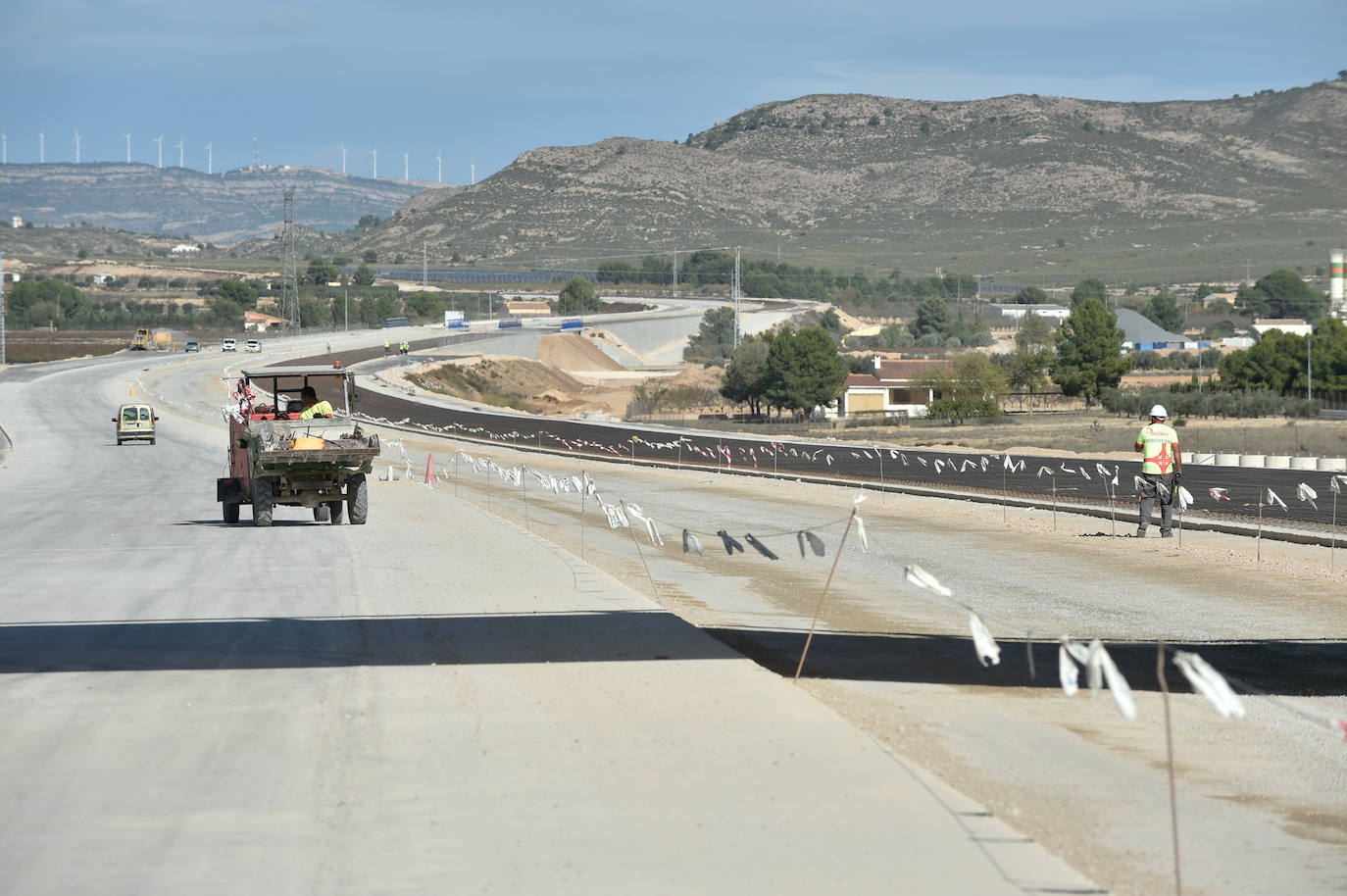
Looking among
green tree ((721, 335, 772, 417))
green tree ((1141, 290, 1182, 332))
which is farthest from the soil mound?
green tree ((1141, 290, 1182, 332))

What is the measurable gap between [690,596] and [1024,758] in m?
10.3

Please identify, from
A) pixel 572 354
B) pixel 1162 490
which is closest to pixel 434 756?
pixel 1162 490

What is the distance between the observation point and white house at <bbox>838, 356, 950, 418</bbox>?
10669cm

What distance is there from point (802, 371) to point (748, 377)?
4.98 m

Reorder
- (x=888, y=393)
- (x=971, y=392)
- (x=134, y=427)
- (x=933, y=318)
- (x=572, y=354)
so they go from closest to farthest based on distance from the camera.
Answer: (x=134, y=427) → (x=971, y=392) → (x=888, y=393) → (x=572, y=354) → (x=933, y=318)

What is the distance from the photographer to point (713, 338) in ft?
595

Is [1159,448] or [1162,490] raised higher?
[1159,448]

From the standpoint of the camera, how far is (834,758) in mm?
10273

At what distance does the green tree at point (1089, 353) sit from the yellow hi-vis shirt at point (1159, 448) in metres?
80.8

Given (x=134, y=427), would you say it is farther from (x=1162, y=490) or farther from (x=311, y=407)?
(x=1162, y=490)

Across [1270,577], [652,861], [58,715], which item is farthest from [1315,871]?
[1270,577]

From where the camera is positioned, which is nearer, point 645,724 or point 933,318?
point 645,724

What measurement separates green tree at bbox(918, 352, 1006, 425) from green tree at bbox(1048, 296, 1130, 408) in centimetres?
820

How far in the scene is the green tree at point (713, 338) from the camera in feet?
561
